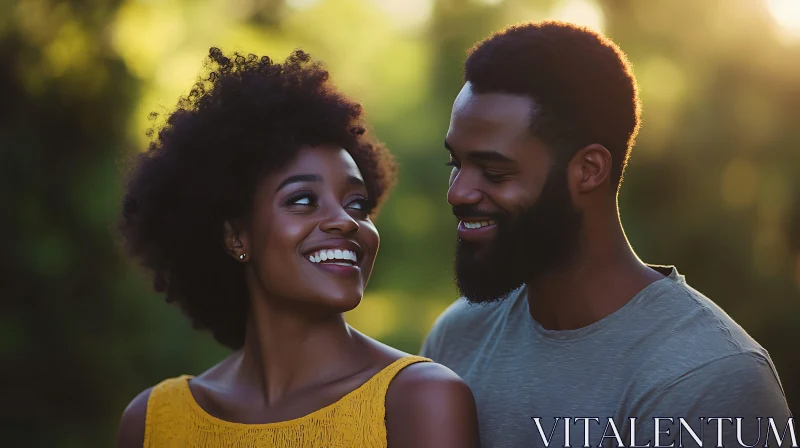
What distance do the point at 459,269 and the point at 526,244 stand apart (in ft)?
1.01

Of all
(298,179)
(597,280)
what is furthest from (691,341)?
(298,179)

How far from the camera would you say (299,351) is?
3.38 metres

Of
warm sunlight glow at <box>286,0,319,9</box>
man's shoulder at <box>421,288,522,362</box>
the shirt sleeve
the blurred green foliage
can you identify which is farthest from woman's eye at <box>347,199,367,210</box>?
warm sunlight glow at <box>286,0,319,9</box>

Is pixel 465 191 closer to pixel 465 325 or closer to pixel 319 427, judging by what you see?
pixel 465 325

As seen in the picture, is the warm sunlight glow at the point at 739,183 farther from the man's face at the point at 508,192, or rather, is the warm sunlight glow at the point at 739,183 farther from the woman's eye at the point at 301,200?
the woman's eye at the point at 301,200

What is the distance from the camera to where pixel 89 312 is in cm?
763

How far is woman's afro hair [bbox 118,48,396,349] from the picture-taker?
3445 mm

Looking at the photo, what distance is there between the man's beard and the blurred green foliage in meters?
4.10

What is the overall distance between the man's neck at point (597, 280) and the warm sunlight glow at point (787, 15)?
411cm

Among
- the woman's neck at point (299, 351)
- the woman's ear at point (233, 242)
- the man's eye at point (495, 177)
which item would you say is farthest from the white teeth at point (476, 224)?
the woman's ear at point (233, 242)

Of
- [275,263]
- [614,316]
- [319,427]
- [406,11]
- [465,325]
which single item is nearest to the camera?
[319,427]

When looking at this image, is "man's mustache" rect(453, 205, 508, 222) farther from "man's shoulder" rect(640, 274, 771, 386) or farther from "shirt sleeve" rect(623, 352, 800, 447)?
"shirt sleeve" rect(623, 352, 800, 447)

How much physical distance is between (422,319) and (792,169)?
130 inches

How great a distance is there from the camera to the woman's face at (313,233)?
10.6 feet
